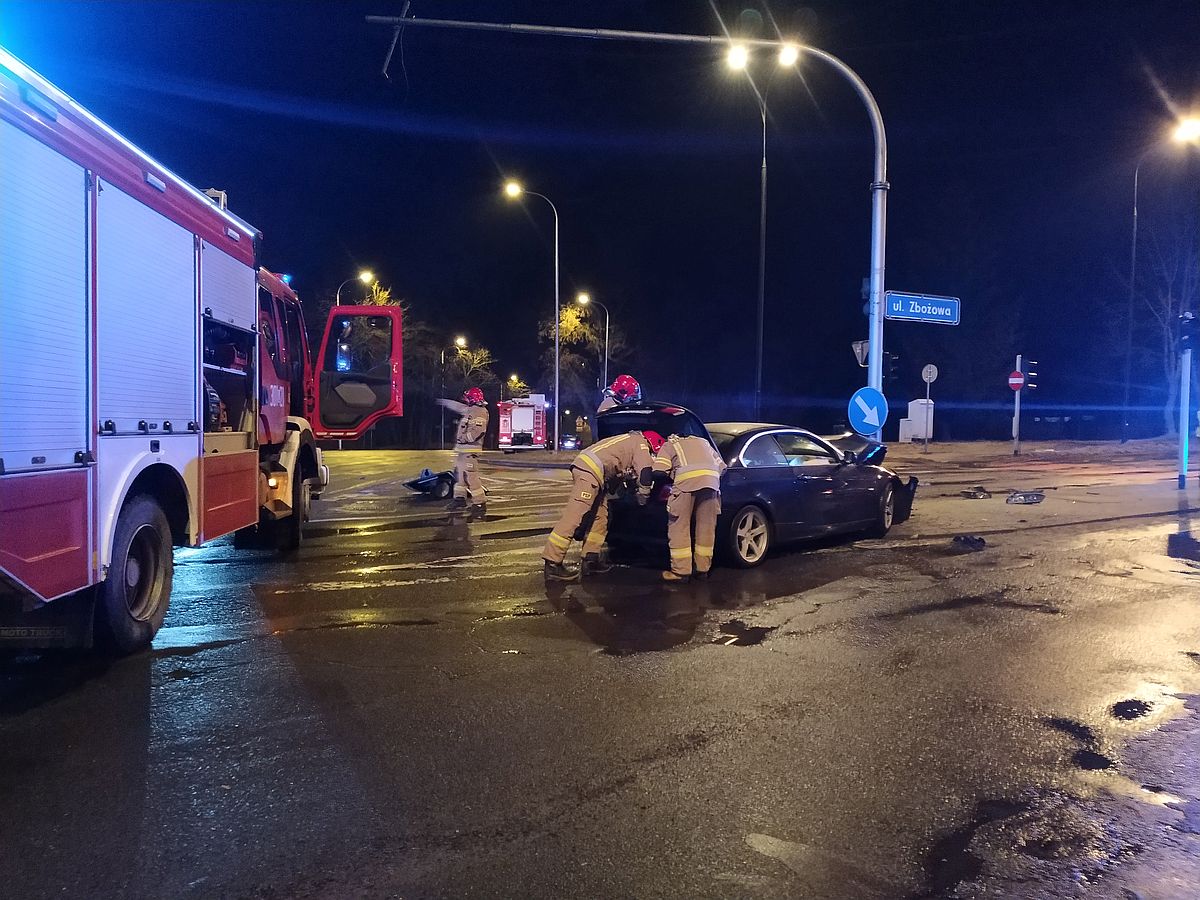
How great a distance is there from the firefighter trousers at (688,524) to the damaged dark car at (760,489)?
1.43 ft

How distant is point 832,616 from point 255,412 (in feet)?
16.8

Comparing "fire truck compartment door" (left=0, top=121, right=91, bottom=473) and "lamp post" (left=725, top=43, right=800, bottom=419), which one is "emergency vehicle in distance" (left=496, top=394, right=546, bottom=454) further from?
"fire truck compartment door" (left=0, top=121, right=91, bottom=473)

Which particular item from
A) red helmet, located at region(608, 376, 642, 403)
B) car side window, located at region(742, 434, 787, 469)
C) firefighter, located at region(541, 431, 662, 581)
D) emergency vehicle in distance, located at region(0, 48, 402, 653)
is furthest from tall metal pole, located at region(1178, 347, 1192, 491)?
emergency vehicle in distance, located at region(0, 48, 402, 653)

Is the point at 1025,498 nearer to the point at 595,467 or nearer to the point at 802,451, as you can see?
the point at 802,451

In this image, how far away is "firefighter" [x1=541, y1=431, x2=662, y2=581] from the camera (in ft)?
25.2

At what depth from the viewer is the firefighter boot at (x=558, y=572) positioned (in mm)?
7896

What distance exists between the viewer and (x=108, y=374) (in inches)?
195

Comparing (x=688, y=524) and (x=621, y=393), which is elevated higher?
(x=621, y=393)

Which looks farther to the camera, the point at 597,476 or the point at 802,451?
the point at 802,451

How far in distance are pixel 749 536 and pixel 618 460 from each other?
62.9 inches

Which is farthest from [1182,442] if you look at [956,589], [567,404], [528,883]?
[567,404]

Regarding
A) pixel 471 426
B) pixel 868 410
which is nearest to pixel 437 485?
pixel 471 426

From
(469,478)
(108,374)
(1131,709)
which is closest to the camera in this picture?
(1131,709)

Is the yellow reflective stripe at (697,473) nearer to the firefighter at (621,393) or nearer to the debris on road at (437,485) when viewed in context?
the firefighter at (621,393)
